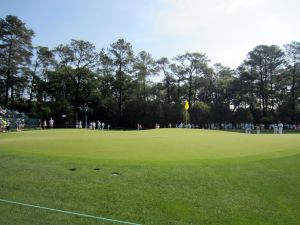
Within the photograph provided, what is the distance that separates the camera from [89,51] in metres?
82.4

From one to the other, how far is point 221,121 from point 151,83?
66.6ft

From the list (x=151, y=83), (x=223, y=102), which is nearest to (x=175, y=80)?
(x=151, y=83)

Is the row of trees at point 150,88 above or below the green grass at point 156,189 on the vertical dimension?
above

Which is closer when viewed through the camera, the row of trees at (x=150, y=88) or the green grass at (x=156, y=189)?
the green grass at (x=156, y=189)

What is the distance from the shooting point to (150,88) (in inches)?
3563

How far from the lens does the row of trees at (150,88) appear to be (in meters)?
79.8

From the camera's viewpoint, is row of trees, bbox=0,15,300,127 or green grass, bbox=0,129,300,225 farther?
row of trees, bbox=0,15,300,127

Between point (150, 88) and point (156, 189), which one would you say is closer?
→ point (156, 189)

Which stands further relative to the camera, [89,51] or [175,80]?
[175,80]

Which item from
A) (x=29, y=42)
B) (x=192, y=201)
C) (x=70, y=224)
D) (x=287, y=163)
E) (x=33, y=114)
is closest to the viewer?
(x=70, y=224)

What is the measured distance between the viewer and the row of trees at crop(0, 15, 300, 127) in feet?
262

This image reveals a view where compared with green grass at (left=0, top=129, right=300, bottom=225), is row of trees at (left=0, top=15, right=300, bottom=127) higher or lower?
higher

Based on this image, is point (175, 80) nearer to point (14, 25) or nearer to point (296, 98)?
point (296, 98)

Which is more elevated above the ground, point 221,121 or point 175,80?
point 175,80
